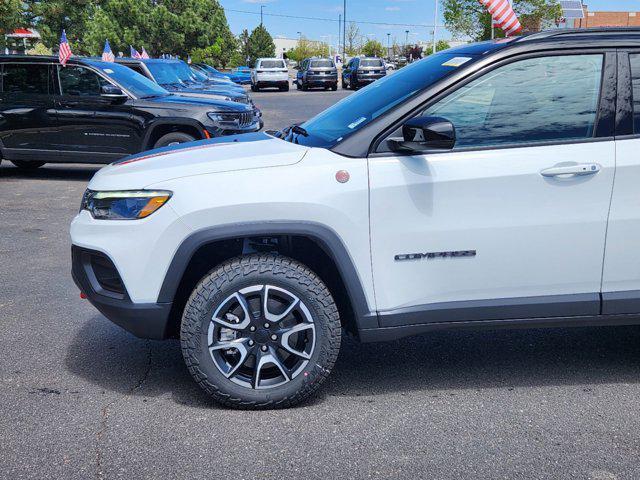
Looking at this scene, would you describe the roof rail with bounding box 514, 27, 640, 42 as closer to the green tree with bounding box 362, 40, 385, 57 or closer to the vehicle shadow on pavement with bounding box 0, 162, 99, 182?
the vehicle shadow on pavement with bounding box 0, 162, 99, 182

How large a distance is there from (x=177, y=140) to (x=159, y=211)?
23.9ft

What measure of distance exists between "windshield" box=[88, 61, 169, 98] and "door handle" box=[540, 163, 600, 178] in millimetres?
8287

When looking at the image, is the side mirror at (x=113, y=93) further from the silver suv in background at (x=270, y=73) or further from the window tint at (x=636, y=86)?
the silver suv in background at (x=270, y=73)

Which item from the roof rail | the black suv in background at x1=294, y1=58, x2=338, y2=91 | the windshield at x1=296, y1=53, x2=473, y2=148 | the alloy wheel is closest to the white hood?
the windshield at x1=296, y1=53, x2=473, y2=148

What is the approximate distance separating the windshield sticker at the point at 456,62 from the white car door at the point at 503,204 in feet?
0.55

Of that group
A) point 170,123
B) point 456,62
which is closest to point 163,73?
point 170,123

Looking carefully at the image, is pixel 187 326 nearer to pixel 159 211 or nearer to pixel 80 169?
pixel 159 211

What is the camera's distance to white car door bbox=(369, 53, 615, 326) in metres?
3.59

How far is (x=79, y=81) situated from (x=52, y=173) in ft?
6.84

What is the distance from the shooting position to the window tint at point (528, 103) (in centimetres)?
371

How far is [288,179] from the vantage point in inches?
140

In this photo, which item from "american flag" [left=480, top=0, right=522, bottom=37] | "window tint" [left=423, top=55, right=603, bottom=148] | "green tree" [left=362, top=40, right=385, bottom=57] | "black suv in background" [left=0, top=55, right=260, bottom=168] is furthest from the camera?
"green tree" [left=362, top=40, right=385, bottom=57]

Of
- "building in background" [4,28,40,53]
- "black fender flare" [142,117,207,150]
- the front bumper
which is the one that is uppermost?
"building in background" [4,28,40,53]

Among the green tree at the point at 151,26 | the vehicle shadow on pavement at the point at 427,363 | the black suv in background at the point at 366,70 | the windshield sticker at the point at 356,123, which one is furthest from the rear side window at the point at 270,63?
the windshield sticker at the point at 356,123
